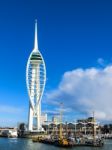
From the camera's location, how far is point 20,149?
348 feet

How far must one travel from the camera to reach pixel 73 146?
11631 centimetres

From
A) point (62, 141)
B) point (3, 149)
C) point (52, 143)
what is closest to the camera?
point (3, 149)

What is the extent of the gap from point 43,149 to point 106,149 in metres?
16.4

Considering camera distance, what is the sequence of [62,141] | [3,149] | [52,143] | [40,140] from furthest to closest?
[40,140] → [52,143] → [62,141] → [3,149]

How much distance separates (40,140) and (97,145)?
1576 inches

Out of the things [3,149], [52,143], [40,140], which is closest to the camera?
[3,149]

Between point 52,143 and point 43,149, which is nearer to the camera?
point 43,149

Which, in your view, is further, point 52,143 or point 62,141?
point 52,143

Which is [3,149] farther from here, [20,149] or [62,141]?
[62,141]

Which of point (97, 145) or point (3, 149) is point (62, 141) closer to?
point (97, 145)

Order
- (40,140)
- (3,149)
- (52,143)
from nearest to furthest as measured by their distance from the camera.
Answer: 1. (3,149)
2. (52,143)
3. (40,140)

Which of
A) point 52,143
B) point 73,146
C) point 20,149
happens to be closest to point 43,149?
point 20,149

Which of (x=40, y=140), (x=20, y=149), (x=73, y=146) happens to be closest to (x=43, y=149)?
(x=20, y=149)

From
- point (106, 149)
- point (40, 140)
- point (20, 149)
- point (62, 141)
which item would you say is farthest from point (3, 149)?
point (40, 140)
